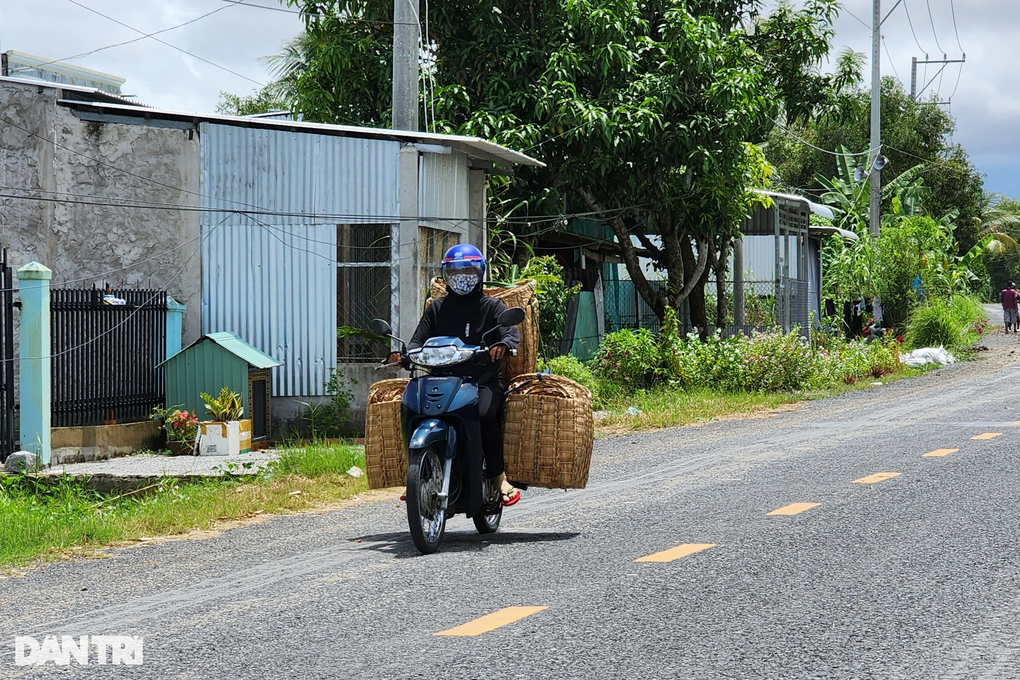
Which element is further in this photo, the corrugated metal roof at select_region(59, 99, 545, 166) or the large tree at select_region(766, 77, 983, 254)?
the large tree at select_region(766, 77, 983, 254)

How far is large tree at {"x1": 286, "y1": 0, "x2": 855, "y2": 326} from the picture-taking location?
18.9 meters

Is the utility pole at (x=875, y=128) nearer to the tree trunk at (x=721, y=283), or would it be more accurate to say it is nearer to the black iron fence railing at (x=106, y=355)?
the tree trunk at (x=721, y=283)

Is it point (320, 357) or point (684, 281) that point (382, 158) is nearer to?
point (320, 357)

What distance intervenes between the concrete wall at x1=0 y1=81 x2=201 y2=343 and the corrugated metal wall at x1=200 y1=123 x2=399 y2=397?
28 cm

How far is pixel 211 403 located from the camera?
1357cm

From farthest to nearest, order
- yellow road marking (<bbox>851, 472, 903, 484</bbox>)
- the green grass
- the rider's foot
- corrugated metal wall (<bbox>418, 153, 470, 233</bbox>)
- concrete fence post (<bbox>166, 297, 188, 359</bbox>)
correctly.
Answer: corrugated metal wall (<bbox>418, 153, 470, 233</bbox>)
concrete fence post (<bbox>166, 297, 188, 359</bbox>)
yellow road marking (<bbox>851, 472, 903, 484</bbox>)
the green grass
the rider's foot

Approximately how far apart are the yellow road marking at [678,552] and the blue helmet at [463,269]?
6.79ft

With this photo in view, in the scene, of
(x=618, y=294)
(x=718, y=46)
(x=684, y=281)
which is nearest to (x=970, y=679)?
(x=718, y=46)

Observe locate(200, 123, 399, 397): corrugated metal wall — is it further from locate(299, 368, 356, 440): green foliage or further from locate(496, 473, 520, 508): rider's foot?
locate(496, 473, 520, 508): rider's foot

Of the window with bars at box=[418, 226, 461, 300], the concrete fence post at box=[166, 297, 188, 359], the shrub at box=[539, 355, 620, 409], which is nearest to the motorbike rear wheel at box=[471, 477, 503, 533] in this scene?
the window with bars at box=[418, 226, 461, 300]

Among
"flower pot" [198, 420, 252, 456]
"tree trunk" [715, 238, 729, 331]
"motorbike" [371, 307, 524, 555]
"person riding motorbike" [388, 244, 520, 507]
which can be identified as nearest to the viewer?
"motorbike" [371, 307, 524, 555]

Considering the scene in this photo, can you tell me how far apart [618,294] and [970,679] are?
72.7 feet

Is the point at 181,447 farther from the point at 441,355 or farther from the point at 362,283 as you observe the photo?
the point at 441,355

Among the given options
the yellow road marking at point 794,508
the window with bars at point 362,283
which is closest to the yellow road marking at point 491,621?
the yellow road marking at point 794,508
